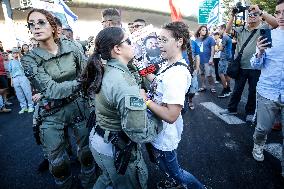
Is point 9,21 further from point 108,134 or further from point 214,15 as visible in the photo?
point 108,134

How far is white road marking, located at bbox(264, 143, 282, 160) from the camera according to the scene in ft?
13.6

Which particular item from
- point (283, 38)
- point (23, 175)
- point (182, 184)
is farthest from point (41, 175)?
point (283, 38)

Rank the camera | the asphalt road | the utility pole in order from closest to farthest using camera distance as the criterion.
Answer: the asphalt road < the camera < the utility pole

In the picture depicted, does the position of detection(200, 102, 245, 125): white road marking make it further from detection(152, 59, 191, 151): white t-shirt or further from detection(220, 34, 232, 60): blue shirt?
detection(152, 59, 191, 151): white t-shirt

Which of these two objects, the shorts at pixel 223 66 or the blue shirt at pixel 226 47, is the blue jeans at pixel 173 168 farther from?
the blue shirt at pixel 226 47

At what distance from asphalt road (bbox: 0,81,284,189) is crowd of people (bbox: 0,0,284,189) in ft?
1.08

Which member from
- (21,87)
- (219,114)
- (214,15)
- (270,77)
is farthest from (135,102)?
(214,15)

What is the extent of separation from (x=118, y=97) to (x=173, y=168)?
100cm

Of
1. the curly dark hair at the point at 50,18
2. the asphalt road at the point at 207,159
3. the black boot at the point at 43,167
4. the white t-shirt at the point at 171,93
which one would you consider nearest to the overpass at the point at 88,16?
the asphalt road at the point at 207,159

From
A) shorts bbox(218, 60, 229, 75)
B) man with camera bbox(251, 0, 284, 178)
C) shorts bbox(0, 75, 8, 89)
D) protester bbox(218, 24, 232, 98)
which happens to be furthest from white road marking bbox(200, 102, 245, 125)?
shorts bbox(0, 75, 8, 89)

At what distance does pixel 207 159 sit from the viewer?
426 centimetres

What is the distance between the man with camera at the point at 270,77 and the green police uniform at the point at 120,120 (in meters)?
2.10

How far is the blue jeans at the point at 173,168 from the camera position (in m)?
2.52

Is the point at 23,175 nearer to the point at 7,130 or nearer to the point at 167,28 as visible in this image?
the point at 7,130
